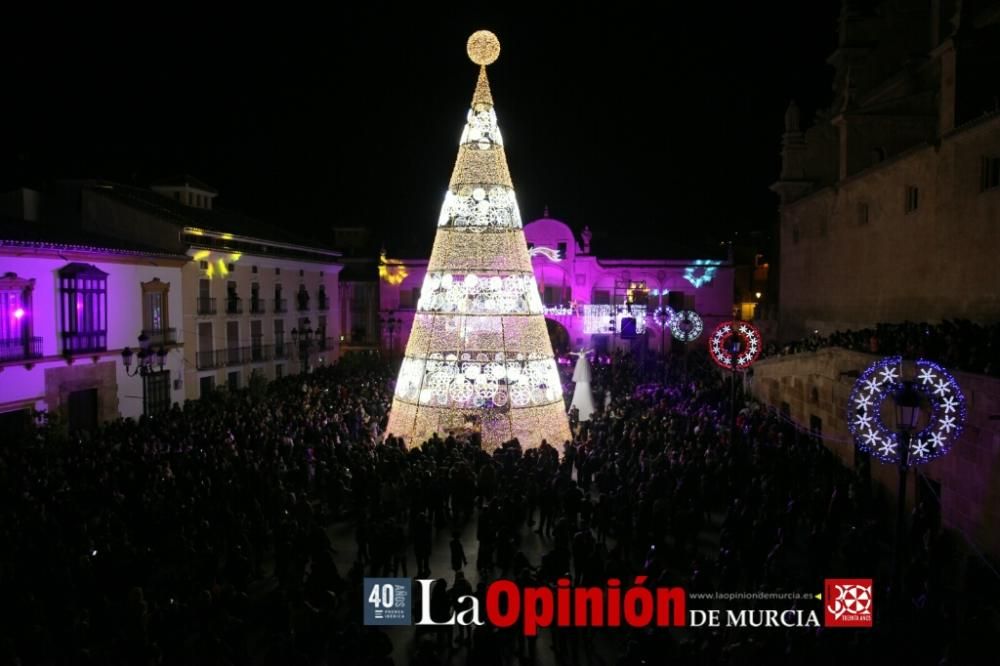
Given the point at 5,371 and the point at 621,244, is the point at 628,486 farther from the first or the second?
the point at 621,244

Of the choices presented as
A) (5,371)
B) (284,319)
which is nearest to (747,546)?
(5,371)

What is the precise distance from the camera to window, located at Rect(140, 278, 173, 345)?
2784 centimetres

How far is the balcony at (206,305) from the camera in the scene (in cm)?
3144

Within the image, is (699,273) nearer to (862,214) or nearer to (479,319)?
(862,214)

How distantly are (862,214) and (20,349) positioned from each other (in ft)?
94.7

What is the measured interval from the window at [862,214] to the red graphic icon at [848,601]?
19826 mm

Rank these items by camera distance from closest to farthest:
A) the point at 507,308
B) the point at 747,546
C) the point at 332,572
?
the point at 332,572, the point at 747,546, the point at 507,308

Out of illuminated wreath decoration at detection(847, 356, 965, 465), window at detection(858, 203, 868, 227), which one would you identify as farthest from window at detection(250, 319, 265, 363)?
illuminated wreath decoration at detection(847, 356, 965, 465)

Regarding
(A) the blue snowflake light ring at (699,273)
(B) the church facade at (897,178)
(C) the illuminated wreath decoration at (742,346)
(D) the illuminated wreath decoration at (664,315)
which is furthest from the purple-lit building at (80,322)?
(A) the blue snowflake light ring at (699,273)

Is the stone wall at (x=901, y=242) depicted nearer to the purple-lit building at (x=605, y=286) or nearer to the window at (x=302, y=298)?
the purple-lit building at (x=605, y=286)

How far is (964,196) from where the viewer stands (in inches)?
762

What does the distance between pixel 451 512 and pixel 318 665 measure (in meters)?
6.56

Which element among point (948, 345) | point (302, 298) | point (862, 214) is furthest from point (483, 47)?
point (302, 298)

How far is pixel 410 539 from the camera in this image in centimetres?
1359
